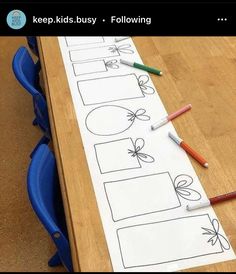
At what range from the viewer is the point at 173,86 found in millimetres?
1237

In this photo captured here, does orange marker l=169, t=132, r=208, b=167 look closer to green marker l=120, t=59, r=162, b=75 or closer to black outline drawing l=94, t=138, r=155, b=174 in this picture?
black outline drawing l=94, t=138, r=155, b=174

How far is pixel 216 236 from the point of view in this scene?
0.85 m

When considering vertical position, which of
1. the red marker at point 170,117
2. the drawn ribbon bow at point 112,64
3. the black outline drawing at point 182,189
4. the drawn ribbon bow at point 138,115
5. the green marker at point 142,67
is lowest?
the black outline drawing at point 182,189

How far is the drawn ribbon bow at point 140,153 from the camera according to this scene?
101 centimetres

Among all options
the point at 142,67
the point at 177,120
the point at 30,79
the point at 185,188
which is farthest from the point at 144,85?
the point at 30,79

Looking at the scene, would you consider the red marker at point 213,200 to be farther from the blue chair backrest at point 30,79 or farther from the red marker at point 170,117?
the blue chair backrest at point 30,79

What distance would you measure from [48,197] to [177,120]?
1.48 ft

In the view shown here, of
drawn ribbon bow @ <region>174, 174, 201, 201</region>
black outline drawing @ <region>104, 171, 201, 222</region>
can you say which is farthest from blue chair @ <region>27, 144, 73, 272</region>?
drawn ribbon bow @ <region>174, 174, 201, 201</region>

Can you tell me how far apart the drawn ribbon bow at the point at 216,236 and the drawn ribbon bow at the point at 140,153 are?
242mm

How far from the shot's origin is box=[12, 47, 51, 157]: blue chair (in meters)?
1.40

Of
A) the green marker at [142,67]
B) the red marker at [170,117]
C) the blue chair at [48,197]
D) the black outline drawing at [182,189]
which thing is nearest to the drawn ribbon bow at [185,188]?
the black outline drawing at [182,189]
